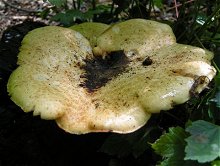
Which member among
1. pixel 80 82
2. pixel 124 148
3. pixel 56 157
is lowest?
pixel 56 157

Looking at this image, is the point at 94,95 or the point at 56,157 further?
the point at 56,157

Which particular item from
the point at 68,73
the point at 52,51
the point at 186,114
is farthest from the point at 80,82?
the point at 186,114

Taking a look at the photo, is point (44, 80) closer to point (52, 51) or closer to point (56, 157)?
point (52, 51)

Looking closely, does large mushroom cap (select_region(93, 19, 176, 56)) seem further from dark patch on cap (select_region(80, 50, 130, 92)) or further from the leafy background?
the leafy background

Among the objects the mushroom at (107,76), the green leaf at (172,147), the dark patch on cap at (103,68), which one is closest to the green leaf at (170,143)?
the green leaf at (172,147)

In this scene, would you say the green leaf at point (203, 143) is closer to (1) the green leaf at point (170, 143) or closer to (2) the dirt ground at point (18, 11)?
(1) the green leaf at point (170, 143)

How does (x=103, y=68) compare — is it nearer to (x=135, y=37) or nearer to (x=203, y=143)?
(x=135, y=37)

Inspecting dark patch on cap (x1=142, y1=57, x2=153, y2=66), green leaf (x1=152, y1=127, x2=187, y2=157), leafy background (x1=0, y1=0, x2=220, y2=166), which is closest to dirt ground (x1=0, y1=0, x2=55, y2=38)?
leafy background (x1=0, y1=0, x2=220, y2=166)
